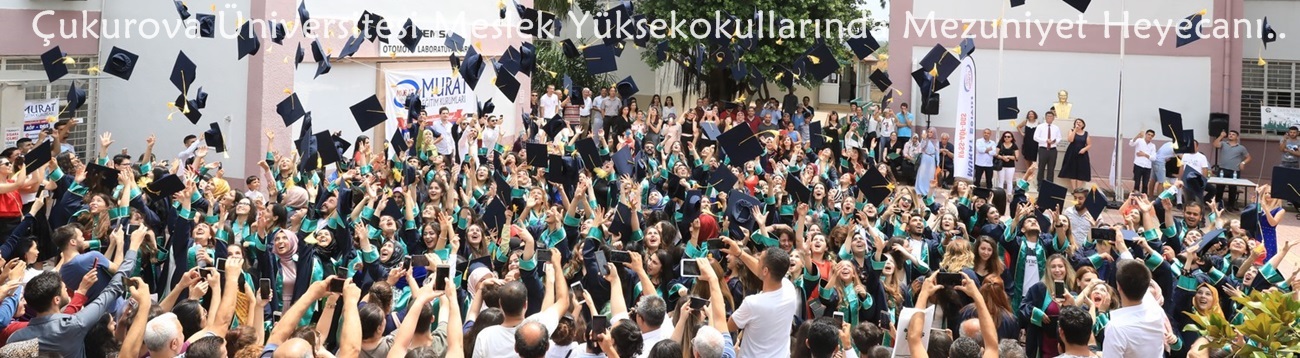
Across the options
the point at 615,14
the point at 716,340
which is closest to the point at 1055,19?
the point at 615,14

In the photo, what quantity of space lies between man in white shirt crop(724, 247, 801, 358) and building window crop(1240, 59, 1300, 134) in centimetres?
1921

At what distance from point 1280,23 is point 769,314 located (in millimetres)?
19582

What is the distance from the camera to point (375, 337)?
6590 millimetres

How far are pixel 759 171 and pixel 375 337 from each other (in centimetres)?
840

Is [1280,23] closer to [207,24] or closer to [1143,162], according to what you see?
[1143,162]

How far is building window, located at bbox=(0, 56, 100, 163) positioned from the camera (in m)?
A: 17.1

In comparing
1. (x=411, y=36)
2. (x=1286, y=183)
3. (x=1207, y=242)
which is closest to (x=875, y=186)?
(x=1207, y=242)

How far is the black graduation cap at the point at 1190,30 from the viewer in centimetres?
1933

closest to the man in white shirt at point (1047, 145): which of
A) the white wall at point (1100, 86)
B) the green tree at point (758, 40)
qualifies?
the white wall at point (1100, 86)

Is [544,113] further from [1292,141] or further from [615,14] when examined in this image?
[1292,141]

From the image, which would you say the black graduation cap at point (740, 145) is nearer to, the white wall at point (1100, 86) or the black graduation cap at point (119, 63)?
the black graduation cap at point (119, 63)

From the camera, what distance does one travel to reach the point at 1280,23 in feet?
76.9

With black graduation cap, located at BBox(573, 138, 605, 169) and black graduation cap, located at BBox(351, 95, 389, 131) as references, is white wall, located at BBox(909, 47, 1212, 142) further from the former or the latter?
black graduation cap, located at BBox(351, 95, 389, 131)

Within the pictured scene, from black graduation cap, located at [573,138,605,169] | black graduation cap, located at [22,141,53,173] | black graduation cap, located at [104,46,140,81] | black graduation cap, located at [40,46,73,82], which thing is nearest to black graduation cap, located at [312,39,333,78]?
black graduation cap, located at [104,46,140,81]
